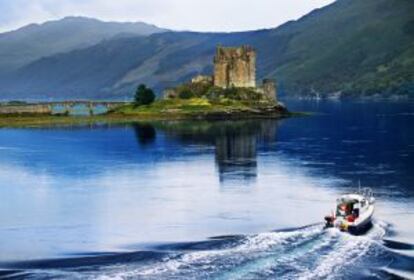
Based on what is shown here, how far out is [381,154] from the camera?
403 ft

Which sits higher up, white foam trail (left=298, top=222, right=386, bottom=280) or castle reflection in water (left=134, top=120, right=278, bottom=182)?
castle reflection in water (left=134, top=120, right=278, bottom=182)

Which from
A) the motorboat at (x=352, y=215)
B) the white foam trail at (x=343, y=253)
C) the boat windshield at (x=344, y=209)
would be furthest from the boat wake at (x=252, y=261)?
the boat windshield at (x=344, y=209)

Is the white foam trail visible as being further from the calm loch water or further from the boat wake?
the calm loch water

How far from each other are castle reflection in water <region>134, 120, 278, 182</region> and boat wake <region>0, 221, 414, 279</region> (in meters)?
37.8

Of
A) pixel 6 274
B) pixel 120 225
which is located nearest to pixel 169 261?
pixel 6 274

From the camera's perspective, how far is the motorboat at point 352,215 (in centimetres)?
6375

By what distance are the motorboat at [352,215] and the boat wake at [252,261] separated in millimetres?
1665

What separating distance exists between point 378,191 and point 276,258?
108 ft

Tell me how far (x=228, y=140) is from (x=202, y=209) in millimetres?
78167

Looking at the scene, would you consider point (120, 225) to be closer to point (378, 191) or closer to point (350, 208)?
point (350, 208)

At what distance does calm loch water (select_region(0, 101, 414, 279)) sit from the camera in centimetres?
5388

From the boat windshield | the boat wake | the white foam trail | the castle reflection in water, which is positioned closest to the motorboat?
the boat windshield

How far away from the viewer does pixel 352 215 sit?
65.1 m

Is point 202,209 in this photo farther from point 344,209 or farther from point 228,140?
point 228,140
